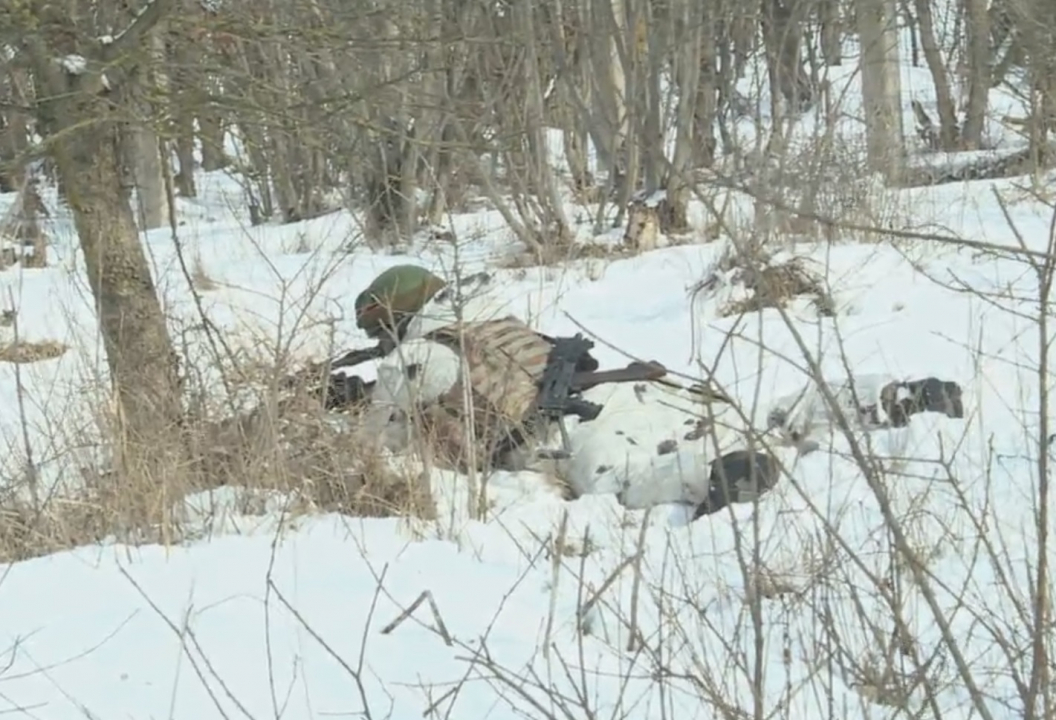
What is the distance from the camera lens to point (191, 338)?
4.85m

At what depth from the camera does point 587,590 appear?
2.50 metres

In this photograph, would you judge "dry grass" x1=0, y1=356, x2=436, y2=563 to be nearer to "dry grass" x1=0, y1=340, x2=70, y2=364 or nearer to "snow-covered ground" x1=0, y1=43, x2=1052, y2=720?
"snow-covered ground" x1=0, y1=43, x2=1052, y2=720

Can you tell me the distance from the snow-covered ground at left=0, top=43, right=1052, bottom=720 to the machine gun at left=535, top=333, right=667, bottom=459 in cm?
32

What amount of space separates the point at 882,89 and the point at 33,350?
625 cm

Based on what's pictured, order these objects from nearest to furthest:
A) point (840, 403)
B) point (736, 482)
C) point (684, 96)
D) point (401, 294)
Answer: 1. point (736, 482)
2. point (840, 403)
3. point (401, 294)
4. point (684, 96)

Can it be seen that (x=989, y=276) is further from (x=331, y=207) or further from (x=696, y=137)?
(x=331, y=207)

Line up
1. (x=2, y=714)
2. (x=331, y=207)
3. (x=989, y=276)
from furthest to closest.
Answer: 1. (x=331, y=207)
2. (x=989, y=276)
3. (x=2, y=714)

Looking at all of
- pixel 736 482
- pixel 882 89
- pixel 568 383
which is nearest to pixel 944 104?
pixel 882 89

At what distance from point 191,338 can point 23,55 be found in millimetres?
1318

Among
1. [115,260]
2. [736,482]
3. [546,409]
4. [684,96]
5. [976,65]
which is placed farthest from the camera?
[976,65]

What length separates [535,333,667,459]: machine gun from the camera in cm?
445

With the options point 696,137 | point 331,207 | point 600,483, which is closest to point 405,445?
point 600,483

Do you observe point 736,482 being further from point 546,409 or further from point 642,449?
point 546,409

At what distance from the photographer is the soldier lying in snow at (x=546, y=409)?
13.1 feet
